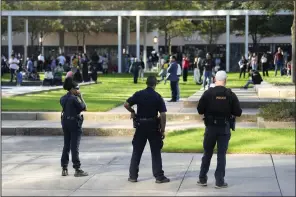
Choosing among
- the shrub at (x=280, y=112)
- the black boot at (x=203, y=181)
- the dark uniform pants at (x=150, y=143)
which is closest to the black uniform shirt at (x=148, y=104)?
the dark uniform pants at (x=150, y=143)

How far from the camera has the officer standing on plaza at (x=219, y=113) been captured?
915 cm

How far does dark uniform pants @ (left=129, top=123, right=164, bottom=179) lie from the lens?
9.71 meters

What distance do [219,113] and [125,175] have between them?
2237mm

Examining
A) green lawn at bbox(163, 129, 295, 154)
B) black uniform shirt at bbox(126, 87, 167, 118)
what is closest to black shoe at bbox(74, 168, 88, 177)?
black uniform shirt at bbox(126, 87, 167, 118)

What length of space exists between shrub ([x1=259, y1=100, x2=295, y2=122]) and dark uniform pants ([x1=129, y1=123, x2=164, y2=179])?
Result: 6.88m

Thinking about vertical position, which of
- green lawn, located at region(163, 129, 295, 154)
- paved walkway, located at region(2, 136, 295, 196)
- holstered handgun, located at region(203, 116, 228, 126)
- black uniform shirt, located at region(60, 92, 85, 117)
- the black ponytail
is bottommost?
paved walkway, located at region(2, 136, 295, 196)

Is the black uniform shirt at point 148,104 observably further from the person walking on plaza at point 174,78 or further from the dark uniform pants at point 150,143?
the person walking on plaza at point 174,78

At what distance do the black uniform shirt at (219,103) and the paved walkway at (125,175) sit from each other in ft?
3.77

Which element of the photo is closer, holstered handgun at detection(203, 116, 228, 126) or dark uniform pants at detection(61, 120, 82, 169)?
holstered handgun at detection(203, 116, 228, 126)

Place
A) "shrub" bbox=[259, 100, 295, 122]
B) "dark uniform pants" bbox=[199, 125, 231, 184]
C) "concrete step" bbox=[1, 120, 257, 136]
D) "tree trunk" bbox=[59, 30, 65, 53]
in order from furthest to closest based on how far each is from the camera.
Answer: "tree trunk" bbox=[59, 30, 65, 53] < "concrete step" bbox=[1, 120, 257, 136] < "shrub" bbox=[259, 100, 295, 122] < "dark uniform pants" bbox=[199, 125, 231, 184]

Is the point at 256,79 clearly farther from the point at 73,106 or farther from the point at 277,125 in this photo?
the point at 73,106

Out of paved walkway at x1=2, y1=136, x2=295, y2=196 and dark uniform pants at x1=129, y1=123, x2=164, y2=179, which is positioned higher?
dark uniform pants at x1=129, y1=123, x2=164, y2=179

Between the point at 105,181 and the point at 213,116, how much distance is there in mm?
2131

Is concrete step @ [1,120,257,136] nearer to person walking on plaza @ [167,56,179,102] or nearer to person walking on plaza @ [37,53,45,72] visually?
person walking on plaza @ [167,56,179,102]
